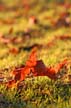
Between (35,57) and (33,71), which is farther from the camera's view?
(35,57)

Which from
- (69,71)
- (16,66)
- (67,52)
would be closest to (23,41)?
(67,52)

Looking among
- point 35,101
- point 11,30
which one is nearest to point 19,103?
point 35,101

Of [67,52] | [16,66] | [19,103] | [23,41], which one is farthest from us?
[23,41]

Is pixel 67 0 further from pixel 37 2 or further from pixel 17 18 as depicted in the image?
pixel 17 18

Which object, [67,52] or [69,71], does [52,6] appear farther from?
[69,71]

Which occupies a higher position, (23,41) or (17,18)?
(17,18)

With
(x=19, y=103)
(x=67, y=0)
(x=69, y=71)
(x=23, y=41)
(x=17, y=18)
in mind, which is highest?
(x=67, y=0)

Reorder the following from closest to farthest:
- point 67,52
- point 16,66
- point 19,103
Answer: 1. point 19,103
2. point 16,66
3. point 67,52

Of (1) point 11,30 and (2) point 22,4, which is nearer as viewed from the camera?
(1) point 11,30

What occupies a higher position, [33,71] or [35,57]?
[35,57]
